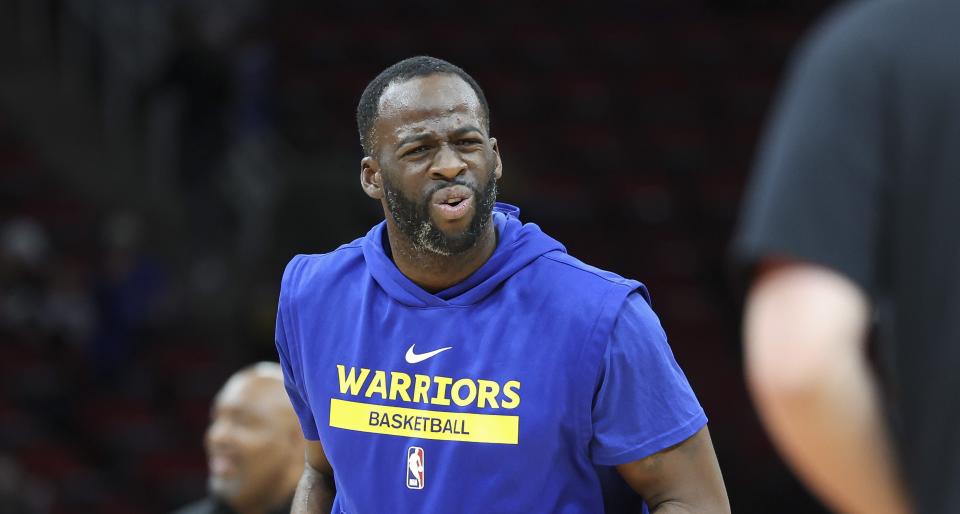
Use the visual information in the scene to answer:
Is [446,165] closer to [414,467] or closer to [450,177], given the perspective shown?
[450,177]

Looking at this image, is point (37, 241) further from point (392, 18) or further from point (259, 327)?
point (392, 18)

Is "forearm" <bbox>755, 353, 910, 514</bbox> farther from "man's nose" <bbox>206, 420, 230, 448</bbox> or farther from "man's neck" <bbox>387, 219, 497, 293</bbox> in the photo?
"man's nose" <bbox>206, 420, 230, 448</bbox>

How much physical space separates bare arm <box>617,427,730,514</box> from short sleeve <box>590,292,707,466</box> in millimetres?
31

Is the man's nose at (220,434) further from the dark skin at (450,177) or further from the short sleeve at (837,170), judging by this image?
the short sleeve at (837,170)

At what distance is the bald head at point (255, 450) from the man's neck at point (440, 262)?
1369 mm

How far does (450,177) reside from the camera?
2.90 metres

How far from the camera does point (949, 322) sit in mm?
1343

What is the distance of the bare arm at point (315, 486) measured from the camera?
3287mm

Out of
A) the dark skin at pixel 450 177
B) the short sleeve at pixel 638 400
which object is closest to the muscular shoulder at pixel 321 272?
the dark skin at pixel 450 177

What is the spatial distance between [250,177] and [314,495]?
8031mm

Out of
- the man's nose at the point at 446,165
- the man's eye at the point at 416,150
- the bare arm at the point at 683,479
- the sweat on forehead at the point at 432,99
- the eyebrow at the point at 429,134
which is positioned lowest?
the bare arm at the point at 683,479

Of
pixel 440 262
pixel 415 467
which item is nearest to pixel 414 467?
pixel 415 467

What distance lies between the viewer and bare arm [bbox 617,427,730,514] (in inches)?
107

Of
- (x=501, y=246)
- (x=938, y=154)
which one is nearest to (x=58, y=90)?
(x=501, y=246)
